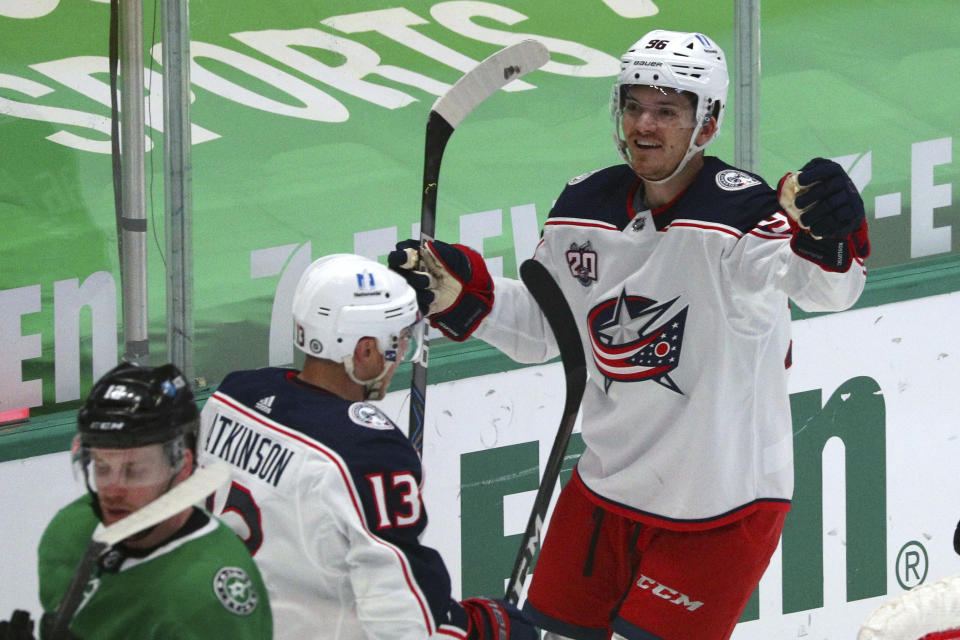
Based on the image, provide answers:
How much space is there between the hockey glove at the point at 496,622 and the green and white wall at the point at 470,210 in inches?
38.8

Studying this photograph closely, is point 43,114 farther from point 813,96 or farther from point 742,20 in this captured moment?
point 813,96

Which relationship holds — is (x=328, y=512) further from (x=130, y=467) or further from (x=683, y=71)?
(x=683, y=71)

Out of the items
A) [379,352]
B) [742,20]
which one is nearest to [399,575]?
[379,352]

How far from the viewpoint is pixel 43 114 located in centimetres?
324

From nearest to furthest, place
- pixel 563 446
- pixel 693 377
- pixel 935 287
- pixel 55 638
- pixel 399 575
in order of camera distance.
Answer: pixel 55 638
pixel 399 575
pixel 693 377
pixel 563 446
pixel 935 287

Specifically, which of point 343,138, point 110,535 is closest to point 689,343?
point 343,138

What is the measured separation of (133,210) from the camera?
3.01 metres

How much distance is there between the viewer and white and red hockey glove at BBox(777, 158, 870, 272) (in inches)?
96.6

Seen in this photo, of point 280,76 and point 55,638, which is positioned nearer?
point 55,638

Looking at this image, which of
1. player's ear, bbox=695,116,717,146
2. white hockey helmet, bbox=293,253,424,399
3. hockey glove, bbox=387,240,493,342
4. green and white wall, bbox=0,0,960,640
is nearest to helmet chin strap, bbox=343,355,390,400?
white hockey helmet, bbox=293,253,424,399

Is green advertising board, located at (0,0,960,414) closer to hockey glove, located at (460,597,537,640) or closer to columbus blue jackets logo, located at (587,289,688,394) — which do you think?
columbus blue jackets logo, located at (587,289,688,394)

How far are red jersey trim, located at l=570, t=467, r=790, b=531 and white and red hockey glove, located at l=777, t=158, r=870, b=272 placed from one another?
49 centimetres

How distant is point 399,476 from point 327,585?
194 millimetres

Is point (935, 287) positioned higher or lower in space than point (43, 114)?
lower
